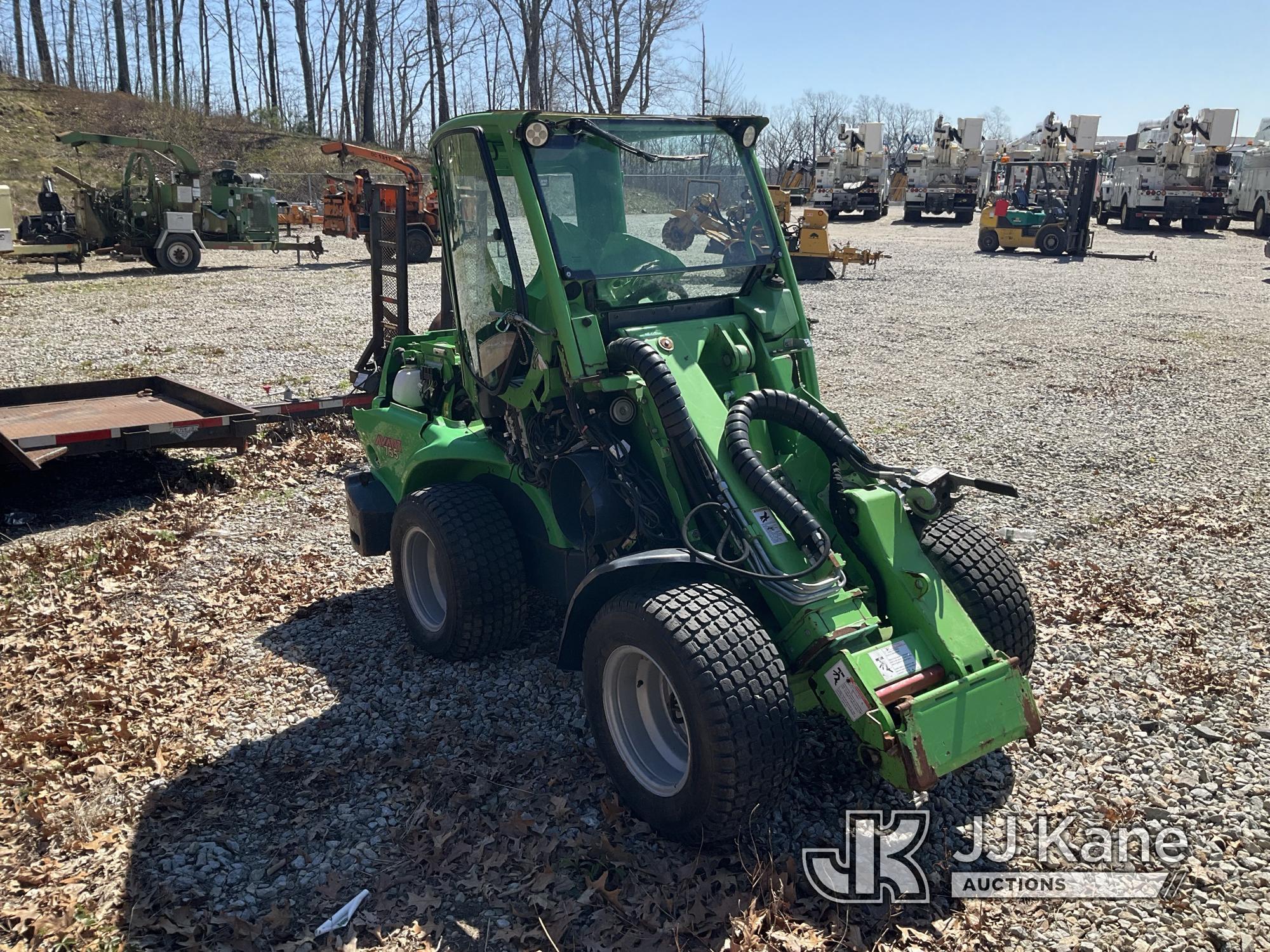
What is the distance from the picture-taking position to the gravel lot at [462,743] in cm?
342

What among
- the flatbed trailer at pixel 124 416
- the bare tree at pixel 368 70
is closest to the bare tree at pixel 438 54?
the bare tree at pixel 368 70

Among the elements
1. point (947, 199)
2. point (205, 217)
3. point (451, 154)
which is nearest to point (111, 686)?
point (451, 154)

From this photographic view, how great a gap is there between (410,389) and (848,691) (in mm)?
3423

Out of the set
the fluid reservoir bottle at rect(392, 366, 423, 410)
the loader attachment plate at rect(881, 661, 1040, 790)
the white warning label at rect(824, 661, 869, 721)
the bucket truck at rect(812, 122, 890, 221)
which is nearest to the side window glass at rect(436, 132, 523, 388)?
the fluid reservoir bottle at rect(392, 366, 423, 410)

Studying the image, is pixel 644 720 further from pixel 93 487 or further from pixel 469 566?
pixel 93 487

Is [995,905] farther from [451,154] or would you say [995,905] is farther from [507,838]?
[451,154]

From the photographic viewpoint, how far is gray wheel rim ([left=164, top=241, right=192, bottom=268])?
21359mm

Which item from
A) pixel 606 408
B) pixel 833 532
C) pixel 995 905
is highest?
pixel 606 408

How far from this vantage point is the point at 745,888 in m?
3.50

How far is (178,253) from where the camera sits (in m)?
21.5

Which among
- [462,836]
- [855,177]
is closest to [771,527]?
[462,836]

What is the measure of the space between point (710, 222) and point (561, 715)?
97.3 inches

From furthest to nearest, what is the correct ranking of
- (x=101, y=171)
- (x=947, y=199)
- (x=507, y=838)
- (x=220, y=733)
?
(x=947, y=199), (x=101, y=171), (x=220, y=733), (x=507, y=838)

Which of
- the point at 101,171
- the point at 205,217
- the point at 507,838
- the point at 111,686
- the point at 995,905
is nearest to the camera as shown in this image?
the point at 995,905
